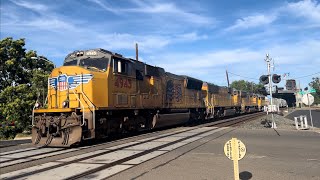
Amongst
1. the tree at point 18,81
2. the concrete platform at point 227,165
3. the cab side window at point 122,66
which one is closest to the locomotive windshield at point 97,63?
the cab side window at point 122,66

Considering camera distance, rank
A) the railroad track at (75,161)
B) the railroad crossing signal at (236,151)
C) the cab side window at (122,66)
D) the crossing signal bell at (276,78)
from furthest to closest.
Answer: the crossing signal bell at (276,78)
the cab side window at (122,66)
the railroad track at (75,161)
the railroad crossing signal at (236,151)

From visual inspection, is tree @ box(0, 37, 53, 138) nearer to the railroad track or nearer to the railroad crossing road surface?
the railroad track

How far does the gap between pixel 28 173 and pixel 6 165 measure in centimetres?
147

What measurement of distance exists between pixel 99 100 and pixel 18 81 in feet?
69.5

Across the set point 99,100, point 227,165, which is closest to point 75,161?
point 227,165

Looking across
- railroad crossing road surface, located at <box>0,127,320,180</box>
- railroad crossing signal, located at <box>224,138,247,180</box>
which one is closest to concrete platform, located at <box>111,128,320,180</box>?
railroad crossing road surface, located at <box>0,127,320,180</box>

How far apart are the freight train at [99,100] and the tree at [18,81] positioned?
11.8 metres

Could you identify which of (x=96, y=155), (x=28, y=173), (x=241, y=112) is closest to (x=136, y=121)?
(x=96, y=155)

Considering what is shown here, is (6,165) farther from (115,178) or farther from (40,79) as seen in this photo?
(40,79)

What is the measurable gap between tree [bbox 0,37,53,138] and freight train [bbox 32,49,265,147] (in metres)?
11.8

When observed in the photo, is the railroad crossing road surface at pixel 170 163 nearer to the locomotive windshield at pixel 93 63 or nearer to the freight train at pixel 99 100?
the freight train at pixel 99 100

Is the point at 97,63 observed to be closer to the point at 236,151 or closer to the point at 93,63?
the point at 93,63

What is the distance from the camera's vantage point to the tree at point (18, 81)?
2856cm

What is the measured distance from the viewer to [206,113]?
31719mm
